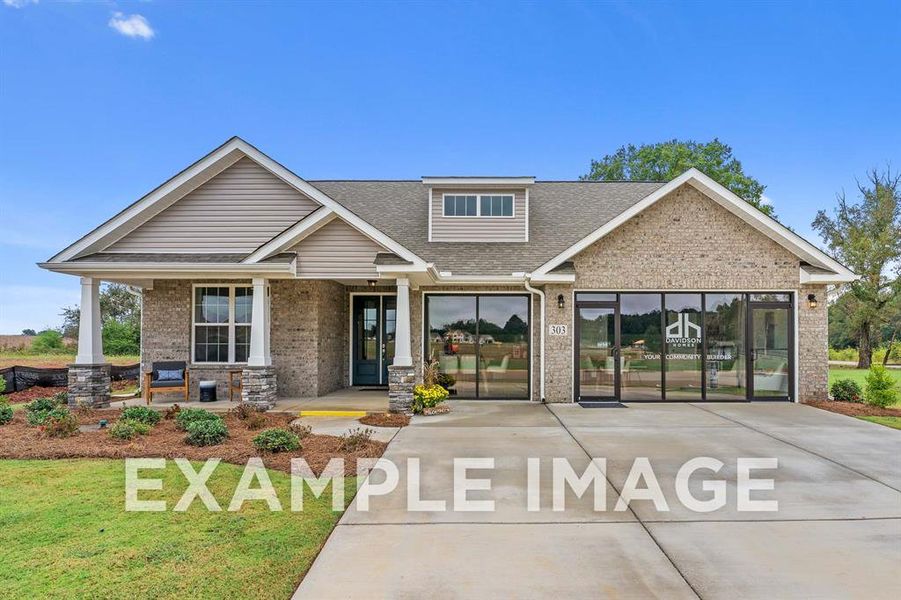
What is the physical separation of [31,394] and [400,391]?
1114 centimetres

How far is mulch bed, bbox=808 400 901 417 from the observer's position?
10.4m

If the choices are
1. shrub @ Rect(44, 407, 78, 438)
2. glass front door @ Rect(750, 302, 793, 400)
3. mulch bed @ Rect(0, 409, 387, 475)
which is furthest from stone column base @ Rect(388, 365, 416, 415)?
glass front door @ Rect(750, 302, 793, 400)

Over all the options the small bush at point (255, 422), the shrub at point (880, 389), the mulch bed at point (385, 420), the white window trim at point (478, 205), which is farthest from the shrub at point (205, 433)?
the shrub at point (880, 389)

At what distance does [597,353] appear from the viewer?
1194 cm

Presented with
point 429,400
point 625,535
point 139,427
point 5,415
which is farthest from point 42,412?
point 625,535

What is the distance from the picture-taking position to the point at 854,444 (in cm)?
780

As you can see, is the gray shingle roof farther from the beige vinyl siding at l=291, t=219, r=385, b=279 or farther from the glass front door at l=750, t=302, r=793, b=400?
the glass front door at l=750, t=302, r=793, b=400

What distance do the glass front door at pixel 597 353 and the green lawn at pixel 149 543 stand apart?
7.71 meters

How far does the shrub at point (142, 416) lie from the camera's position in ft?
28.5

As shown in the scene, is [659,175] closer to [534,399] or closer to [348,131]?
[348,131]

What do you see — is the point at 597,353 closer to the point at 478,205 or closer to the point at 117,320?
the point at 478,205

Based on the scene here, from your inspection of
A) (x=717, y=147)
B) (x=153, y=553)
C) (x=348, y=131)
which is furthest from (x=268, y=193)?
(x=717, y=147)

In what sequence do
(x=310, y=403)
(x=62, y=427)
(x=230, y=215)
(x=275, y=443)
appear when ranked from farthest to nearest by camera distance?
(x=230, y=215), (x=310, y=403), (x=62, y=427), (x=275, y=443)

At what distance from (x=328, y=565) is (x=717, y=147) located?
32093 mm
